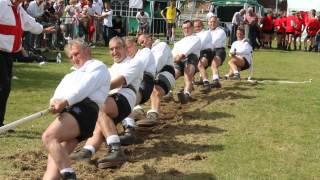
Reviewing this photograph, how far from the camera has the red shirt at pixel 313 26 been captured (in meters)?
30.8

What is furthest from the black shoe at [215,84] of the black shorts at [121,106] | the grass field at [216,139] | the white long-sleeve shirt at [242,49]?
the black shorts at [121,106]

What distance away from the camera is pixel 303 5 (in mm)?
38250

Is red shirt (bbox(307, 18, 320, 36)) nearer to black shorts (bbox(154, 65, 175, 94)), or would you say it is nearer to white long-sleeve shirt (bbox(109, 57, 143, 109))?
black shorts (bbox(154, 65, 175, 94))

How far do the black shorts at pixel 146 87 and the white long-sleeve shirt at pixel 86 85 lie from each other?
8.40 feet

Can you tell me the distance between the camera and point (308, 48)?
105ft

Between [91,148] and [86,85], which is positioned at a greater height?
[86,85]

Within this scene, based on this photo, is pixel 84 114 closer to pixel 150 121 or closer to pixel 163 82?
pixel 150 121

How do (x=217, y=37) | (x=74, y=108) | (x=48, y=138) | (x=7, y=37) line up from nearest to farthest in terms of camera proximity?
1. (x=48, y=138)
2. (x=74, y=108)
3. (x=7, y=37)
4. (x=217, y=37)

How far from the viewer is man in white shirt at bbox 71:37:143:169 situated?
6.82 meters

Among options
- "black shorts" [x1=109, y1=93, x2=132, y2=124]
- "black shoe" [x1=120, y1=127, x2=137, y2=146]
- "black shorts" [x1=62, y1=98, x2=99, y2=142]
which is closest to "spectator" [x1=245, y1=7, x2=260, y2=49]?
"black shoe" [x1=120, y1=127, x2=137, y2=146]

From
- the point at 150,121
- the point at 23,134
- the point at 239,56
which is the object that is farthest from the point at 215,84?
the point at 23,134

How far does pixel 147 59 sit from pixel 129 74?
1.41 metres

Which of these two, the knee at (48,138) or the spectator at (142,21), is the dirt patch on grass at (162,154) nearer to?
the knee at (48,138)

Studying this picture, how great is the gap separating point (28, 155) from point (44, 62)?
34.2 feet
